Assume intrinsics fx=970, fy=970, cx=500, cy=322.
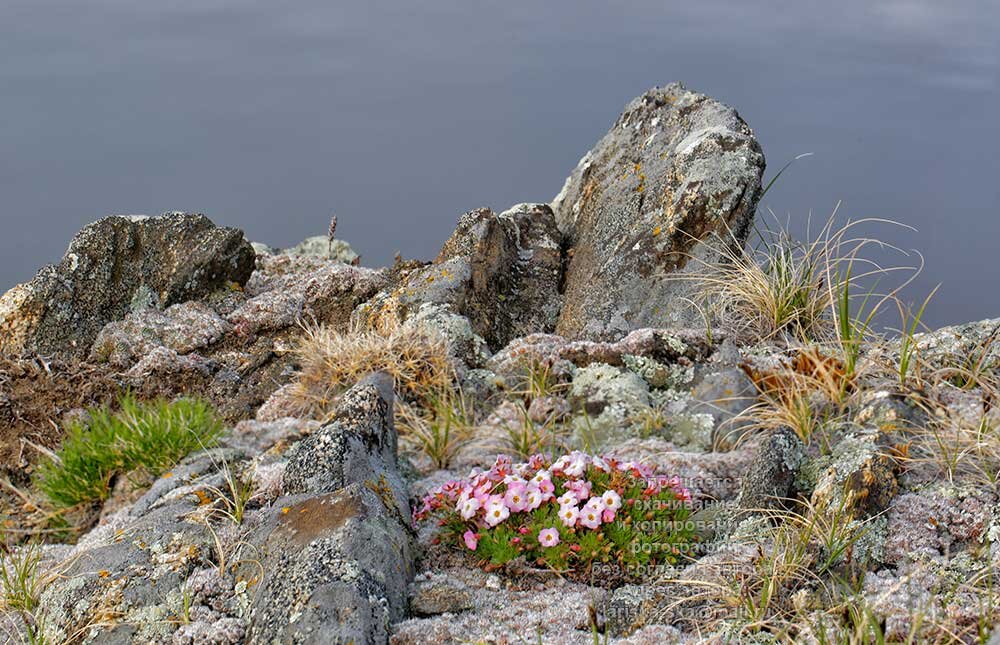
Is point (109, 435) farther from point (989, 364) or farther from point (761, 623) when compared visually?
point (989, 364)

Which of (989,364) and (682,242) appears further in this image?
(682,242)

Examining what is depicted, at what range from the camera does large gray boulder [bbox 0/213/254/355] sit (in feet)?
33.4

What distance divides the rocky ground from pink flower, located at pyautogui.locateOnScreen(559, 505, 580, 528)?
26cm

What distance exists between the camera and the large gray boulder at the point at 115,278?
10180 millimetres

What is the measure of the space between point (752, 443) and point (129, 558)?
12.8 feet

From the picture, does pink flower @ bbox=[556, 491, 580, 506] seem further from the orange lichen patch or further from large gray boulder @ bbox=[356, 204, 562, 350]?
large gray boulder @ bbox=[356, 204, 562, 350]

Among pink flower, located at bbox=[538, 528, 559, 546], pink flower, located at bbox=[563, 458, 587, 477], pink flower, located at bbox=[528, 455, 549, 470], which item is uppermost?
pink flower, located at bbox=[563, 458, 587, 477]

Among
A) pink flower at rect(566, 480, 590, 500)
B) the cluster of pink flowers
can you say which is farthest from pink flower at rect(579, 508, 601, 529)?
pink flower at rect(566, 480, 590, 500)

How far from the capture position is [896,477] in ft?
18.8

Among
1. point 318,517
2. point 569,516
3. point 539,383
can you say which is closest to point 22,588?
point 318,517

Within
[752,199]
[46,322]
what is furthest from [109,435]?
[752,199]

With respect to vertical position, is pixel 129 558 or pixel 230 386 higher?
pixel 129 558

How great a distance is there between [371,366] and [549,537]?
3080 mm

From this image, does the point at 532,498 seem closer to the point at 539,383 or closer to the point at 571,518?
the point at 571,518
